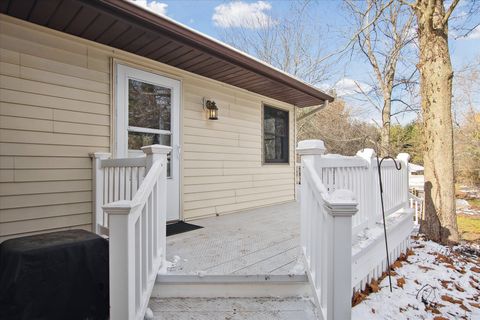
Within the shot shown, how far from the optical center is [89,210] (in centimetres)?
328

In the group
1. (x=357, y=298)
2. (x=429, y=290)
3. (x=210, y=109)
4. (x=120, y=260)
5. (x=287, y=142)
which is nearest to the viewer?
(x=120, y=260)

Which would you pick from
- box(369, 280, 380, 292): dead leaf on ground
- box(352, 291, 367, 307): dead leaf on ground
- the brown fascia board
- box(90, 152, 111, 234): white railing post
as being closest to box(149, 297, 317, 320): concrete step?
box(352, 291, 367, 307): dead leaf on ground

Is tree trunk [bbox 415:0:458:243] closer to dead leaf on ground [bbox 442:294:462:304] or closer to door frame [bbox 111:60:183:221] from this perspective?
dead leaf on ground [bbox 442:294:462:304]

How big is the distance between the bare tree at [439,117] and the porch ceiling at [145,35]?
84.1 inches

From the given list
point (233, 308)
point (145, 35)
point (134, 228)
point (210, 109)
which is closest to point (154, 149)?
point (134, 228)

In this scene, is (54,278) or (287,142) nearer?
(54,278)

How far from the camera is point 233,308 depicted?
2084mm

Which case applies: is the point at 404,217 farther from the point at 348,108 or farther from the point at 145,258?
the point at 348,108

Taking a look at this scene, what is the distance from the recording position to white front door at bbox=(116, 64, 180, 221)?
357cm

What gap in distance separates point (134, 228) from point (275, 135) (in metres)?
4.86

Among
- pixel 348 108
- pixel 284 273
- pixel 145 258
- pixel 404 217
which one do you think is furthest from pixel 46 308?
pixel 348 108

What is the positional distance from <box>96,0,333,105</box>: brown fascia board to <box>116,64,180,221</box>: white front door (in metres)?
0.84

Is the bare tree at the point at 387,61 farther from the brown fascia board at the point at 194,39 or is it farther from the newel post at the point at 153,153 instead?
the newel post at the point at 153,153

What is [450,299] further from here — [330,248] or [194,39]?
[194,39]
